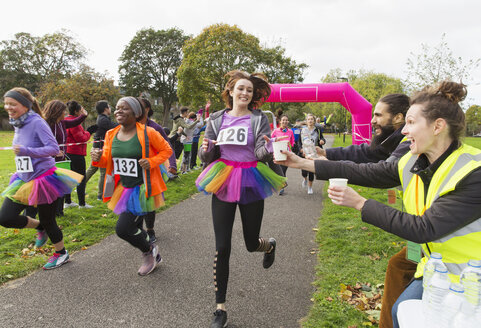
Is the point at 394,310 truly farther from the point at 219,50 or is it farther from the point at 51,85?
the point at 51,85

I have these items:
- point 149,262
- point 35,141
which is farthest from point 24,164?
point 149,262

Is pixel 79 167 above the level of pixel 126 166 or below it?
below

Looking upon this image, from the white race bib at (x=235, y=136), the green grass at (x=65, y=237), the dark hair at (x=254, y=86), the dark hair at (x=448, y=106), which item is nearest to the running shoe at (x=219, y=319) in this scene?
the white race bib at (x=235, y=136)

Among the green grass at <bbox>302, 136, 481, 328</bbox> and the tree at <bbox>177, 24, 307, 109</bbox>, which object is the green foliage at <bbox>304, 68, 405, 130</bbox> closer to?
the tree at <bbox>177, 24, 307, 109</bbox>

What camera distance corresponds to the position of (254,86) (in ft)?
11.5

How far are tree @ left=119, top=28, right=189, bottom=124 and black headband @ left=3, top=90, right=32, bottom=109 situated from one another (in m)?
47.2

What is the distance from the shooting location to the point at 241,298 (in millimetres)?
3361

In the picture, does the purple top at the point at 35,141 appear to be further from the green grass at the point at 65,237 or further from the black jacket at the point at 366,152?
the black jacket at the point at 366,152

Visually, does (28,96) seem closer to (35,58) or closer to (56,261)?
(56,261)

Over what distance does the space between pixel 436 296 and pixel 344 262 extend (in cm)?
305

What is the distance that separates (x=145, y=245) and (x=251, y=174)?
5.89 ft

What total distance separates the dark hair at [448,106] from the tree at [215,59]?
81.6 ft

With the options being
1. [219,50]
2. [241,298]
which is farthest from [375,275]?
[219,50]

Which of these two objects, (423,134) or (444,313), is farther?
(423,134)
